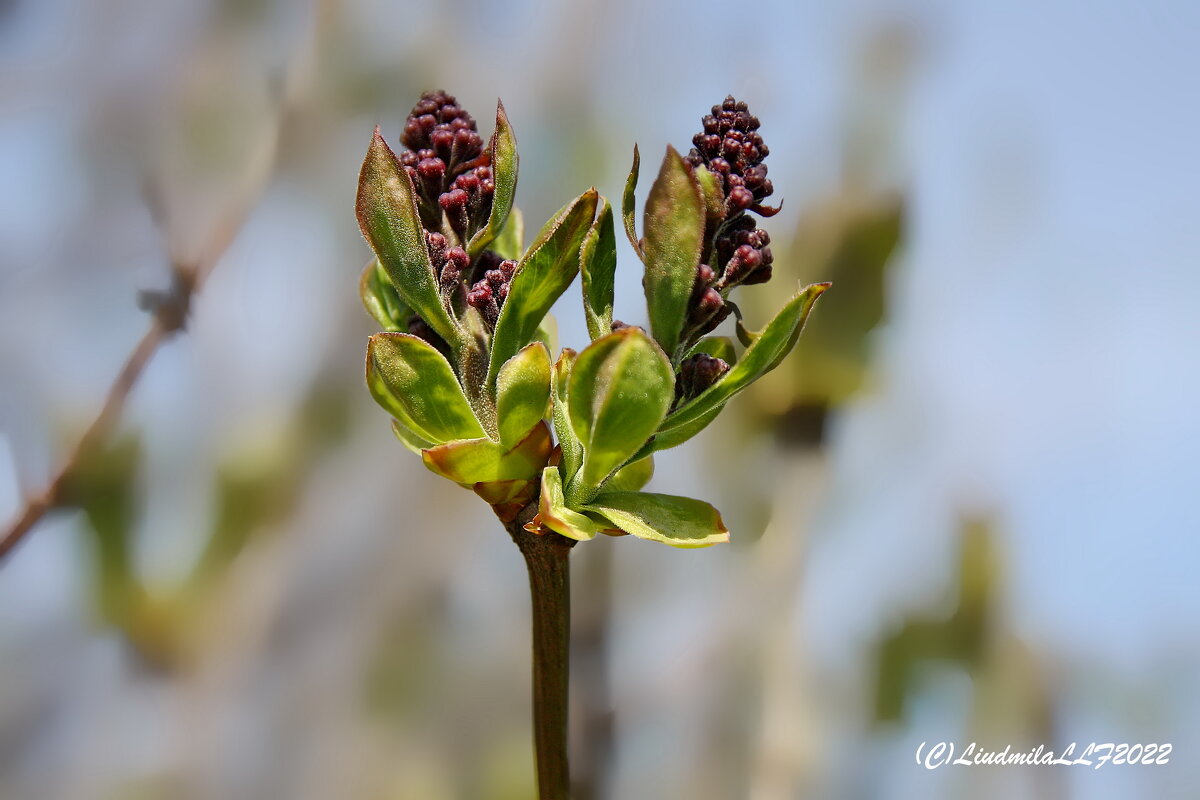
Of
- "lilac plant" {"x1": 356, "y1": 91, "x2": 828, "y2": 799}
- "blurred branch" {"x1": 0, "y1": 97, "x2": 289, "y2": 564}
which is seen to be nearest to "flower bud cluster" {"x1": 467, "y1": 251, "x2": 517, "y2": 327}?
"lilac plant" {"x1": 356, "y1": 91, "x2": 828, "y2": 799}

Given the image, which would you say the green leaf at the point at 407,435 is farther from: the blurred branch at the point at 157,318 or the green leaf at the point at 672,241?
the blurred branch at the point at 157,318

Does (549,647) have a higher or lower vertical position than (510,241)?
lower

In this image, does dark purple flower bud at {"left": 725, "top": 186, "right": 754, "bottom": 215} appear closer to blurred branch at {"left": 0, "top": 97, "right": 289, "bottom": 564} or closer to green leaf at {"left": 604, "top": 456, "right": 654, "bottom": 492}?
green leaf at {"left": 604, "top": 456, "right": 654, "bottom": 492}

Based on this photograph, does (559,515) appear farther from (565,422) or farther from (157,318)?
(157,318)

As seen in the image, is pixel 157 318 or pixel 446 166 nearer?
pixel 446 166

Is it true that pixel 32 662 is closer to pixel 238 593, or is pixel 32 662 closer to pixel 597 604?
pixel 238 593

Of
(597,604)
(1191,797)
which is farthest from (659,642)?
(1191,797)

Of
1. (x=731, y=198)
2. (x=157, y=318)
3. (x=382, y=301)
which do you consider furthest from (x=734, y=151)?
(x=157, y=318)
